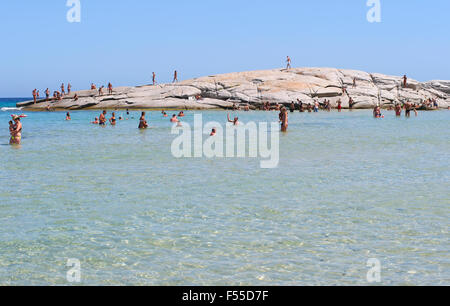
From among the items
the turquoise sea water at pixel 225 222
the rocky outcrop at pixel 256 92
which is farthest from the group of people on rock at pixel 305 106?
the turquoise sea water at pixel 225 222

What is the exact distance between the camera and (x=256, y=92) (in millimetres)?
73125

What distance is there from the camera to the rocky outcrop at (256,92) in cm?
7175

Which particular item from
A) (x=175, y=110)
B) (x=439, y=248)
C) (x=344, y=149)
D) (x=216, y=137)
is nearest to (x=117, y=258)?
(x=439, y=248)

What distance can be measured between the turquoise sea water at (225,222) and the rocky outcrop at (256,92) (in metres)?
52.9

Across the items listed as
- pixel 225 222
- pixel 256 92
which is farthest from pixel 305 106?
pixel 225 222

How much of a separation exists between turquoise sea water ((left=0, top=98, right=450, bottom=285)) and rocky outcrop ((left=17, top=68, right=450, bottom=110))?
174 ft

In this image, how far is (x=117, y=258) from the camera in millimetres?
8156

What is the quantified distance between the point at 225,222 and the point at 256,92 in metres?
63.8

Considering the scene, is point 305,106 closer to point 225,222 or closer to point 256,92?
point 256,92

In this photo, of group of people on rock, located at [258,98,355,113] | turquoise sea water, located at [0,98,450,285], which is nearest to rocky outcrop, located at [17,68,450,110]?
group of people on rock, located at [258,98,355,113]

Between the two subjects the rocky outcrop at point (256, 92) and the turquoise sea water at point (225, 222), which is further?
the rocky outcrop at point (256, 92)

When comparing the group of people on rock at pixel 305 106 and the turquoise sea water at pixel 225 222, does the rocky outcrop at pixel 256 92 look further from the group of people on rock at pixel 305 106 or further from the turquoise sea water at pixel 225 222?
the turquoise sea water at pixel 225 222

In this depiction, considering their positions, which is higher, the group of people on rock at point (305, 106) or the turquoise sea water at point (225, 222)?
the group of people on rock at point (305, 106)
